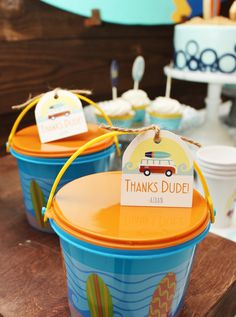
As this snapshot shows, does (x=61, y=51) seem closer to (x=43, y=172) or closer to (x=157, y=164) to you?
(x=43, y=172)

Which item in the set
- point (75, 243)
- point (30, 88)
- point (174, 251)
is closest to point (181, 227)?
point (174, 251)

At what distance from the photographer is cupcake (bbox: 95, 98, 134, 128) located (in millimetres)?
1102

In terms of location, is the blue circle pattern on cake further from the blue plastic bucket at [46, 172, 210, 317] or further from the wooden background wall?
the blue plastic bucket at [46, 172, 210, 317]

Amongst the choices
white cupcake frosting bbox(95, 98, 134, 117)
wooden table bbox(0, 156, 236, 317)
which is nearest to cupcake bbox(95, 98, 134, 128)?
white cupcake frosting bbox(95, 98, 134, 117)

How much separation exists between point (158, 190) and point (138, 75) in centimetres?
73

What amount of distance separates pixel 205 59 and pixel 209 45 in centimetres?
4

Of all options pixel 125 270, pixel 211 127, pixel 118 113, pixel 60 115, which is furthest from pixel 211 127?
pixel 125 270

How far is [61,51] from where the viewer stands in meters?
1.34

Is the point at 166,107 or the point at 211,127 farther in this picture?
the point at 211,127

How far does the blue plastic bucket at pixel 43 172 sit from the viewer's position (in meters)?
0.73

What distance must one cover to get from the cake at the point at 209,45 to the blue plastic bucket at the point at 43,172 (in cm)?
55

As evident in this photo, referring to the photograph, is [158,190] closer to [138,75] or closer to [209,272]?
[209,272]

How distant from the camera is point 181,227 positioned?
484 millimetres

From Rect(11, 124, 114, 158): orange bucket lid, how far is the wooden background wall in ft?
1.44
